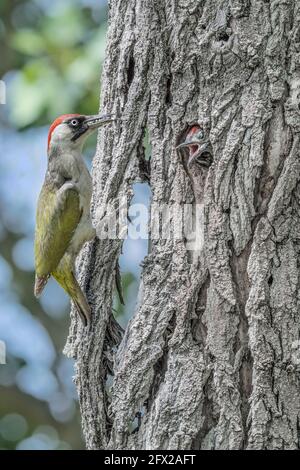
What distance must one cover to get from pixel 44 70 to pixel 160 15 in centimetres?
231

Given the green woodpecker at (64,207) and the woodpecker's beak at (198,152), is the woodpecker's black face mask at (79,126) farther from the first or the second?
the woodpecker's beak at (198,152)

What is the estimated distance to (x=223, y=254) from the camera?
354cm

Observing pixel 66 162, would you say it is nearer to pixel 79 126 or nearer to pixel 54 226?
pixel 79 126

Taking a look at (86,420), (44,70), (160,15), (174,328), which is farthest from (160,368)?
(44,70)

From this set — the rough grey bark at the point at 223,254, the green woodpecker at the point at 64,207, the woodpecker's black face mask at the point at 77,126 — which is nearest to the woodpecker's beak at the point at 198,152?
the rough grey bark at the point at 223,254

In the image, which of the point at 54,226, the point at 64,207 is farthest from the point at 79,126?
the point at 54,226

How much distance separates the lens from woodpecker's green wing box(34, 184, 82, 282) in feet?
14.8

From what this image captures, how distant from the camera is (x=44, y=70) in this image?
5.92 m

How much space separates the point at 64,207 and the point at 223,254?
1.35 meters

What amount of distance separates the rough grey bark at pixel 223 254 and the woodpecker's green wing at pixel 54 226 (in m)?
0.87

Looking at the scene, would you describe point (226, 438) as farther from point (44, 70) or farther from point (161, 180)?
point (44, 70)

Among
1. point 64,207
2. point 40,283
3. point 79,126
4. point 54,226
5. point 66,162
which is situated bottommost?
point 40,283

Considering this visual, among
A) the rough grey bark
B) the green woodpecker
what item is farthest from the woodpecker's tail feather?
the rough grey bark

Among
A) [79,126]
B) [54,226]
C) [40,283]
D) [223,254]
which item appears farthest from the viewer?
[79,126]
